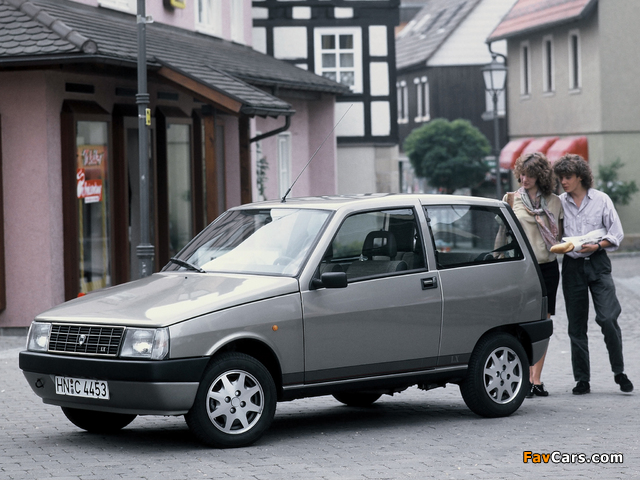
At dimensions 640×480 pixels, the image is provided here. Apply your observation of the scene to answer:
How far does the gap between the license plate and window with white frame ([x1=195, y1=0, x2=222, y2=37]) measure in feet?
51.7

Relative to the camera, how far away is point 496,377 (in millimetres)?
9016

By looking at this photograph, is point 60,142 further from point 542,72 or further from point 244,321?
point 542,72

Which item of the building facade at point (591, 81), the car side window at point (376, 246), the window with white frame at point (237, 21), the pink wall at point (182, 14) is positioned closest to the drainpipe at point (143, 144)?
the pink wall at point (182, 14)

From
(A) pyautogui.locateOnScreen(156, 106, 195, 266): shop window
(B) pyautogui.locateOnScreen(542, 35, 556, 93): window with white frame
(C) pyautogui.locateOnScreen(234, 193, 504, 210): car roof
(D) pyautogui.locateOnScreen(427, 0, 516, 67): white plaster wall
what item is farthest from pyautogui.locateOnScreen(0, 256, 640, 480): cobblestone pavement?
(D) pyautogui.locateOnScreen(427, 0, 516, 67): white plaster wall

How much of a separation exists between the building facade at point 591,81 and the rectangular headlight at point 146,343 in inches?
1224

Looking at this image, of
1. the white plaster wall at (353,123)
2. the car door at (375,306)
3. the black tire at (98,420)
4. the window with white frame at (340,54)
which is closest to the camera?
the car door at (375,306)

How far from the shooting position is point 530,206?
10.3 meters

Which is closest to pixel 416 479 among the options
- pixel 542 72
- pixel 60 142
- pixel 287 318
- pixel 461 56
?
pixel 287 318

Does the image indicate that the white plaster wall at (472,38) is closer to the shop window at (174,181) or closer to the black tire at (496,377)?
the shop window at (174,181)

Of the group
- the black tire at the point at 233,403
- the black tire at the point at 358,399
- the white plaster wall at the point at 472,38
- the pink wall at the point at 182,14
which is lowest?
the black tire at the point at 358,399

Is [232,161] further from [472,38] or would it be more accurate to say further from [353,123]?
[472,38]

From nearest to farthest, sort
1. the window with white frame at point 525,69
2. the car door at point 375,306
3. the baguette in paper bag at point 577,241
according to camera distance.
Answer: the car door at point 375,306
the baguette in paper bag at point 577,241
the window with white frame at point 525,69

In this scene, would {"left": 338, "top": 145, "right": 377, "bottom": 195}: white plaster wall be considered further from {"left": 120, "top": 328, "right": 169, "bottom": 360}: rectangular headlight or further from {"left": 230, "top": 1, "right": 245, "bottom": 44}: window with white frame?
{"left": 120, "top": 328, "right": 169, "bottom": 360}: rectangular headlight

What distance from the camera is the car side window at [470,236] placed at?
28.9 ft
